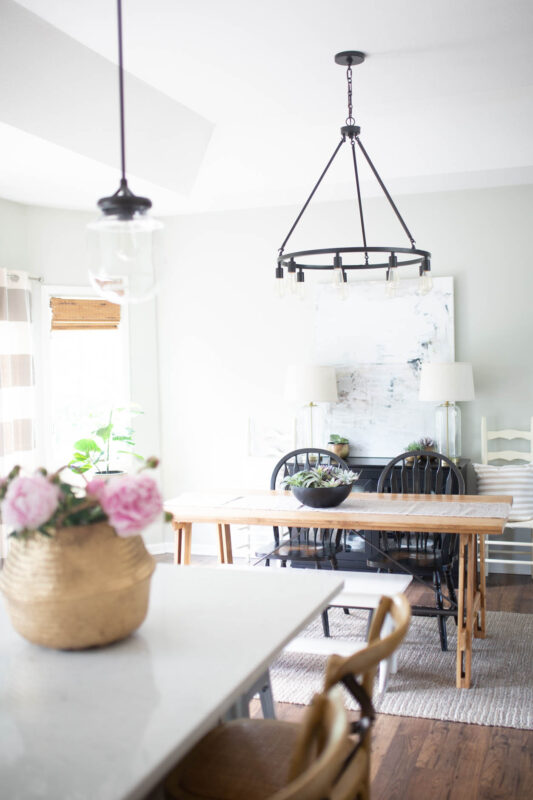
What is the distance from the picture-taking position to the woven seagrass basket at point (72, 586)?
160 cm

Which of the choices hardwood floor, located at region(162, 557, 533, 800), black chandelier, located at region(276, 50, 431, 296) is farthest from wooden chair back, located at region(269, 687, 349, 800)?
black chandelier, located at region(276, 50, 431, 296)

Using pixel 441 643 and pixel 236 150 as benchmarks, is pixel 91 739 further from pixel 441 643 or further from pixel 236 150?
pixel 236 150

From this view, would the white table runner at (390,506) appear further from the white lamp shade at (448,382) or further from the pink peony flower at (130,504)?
the pink peony flower at (130,504)

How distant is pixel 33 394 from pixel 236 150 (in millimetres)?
2117

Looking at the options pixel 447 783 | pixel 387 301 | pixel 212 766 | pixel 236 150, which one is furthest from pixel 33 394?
pixel 212 766

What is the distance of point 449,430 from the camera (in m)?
5.23

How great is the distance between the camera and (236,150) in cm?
503

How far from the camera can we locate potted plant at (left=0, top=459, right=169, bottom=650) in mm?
1584

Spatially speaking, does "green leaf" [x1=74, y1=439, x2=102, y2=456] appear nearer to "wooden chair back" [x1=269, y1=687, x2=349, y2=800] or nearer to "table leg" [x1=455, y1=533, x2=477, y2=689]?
"table leg" [x1=455, y1=533, x2=477, y2=689]

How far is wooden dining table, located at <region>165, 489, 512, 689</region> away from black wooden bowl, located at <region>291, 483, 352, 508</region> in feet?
0.13

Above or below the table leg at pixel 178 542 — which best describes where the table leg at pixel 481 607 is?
below

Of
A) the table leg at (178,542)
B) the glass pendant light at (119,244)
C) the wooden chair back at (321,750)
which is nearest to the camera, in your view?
the wooden chair back at (321,750)

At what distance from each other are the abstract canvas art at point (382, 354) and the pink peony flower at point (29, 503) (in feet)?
13.4

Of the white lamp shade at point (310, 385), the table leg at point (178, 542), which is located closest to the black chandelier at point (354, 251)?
the table leg at point (178, 542)
